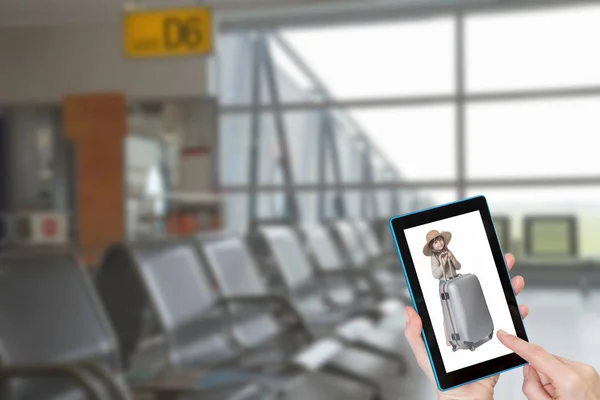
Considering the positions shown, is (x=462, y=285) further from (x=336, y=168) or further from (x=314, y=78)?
(x=314, y=78)

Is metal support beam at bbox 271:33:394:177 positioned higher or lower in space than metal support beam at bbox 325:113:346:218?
higher

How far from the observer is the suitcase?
2.15 ft

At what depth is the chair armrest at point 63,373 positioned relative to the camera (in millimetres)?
1542

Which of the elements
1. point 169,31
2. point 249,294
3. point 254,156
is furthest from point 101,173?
point 249,294

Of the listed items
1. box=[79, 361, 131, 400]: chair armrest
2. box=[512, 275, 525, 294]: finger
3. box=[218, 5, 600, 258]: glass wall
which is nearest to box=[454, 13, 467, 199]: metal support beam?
box=[218, 5, 600, 258]: glass wall

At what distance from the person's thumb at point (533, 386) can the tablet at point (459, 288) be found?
0.11 ft

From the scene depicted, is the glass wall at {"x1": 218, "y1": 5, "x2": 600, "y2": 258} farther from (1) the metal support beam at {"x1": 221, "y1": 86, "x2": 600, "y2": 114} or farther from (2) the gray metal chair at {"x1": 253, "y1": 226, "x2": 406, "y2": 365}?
(2) the gray metal chair at {"x1": 253, "y1": 226, "x2": 406, "y2": 365}

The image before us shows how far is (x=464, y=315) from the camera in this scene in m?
0.66

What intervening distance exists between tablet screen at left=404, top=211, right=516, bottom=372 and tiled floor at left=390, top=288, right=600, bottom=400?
1.72m

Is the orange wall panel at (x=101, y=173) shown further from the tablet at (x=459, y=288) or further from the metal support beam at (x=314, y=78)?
the tablet at (x=459, y=288)

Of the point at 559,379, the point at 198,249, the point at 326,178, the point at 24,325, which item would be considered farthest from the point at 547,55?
the point at 559,379

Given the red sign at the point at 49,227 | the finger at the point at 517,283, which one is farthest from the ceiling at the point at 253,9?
the finger at the point at 517,283

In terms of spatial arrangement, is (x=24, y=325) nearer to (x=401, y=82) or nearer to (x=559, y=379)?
(x=559, y=379)

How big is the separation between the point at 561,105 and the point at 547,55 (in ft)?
1.65
